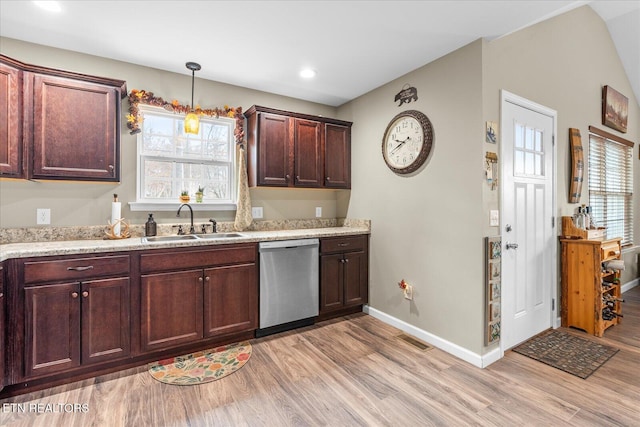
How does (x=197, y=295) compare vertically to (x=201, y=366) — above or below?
above

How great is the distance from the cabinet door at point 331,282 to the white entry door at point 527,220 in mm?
1540

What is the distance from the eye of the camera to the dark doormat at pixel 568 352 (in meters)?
2.32

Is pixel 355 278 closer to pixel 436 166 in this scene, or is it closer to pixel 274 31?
pixel 436 166

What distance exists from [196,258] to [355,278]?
1757 millimetres

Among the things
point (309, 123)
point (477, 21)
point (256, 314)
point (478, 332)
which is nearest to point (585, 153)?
point (477, 21)

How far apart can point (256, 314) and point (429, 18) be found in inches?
110

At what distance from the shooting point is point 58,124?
2.32m

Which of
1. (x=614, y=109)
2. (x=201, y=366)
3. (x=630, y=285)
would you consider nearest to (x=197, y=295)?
(x=201, y=366)

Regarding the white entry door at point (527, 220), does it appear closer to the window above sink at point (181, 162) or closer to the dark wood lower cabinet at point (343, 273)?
the dark wood lower cabinet at point (343, 273)

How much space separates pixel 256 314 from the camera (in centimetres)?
282

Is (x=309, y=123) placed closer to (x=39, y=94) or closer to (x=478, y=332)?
(x=39, y=94)

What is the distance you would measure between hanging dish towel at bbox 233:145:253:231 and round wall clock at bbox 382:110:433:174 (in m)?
1.54

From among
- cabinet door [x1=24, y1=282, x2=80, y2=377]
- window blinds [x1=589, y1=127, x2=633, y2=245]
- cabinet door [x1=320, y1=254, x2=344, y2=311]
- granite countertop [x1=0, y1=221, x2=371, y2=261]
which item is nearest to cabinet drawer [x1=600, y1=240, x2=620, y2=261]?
window blinds [x1=589, y1=127, x2=633, y2=245]

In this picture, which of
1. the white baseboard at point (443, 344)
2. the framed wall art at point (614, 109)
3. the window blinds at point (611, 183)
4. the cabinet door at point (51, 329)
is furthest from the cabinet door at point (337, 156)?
the framed wall art at point (614, 109)
